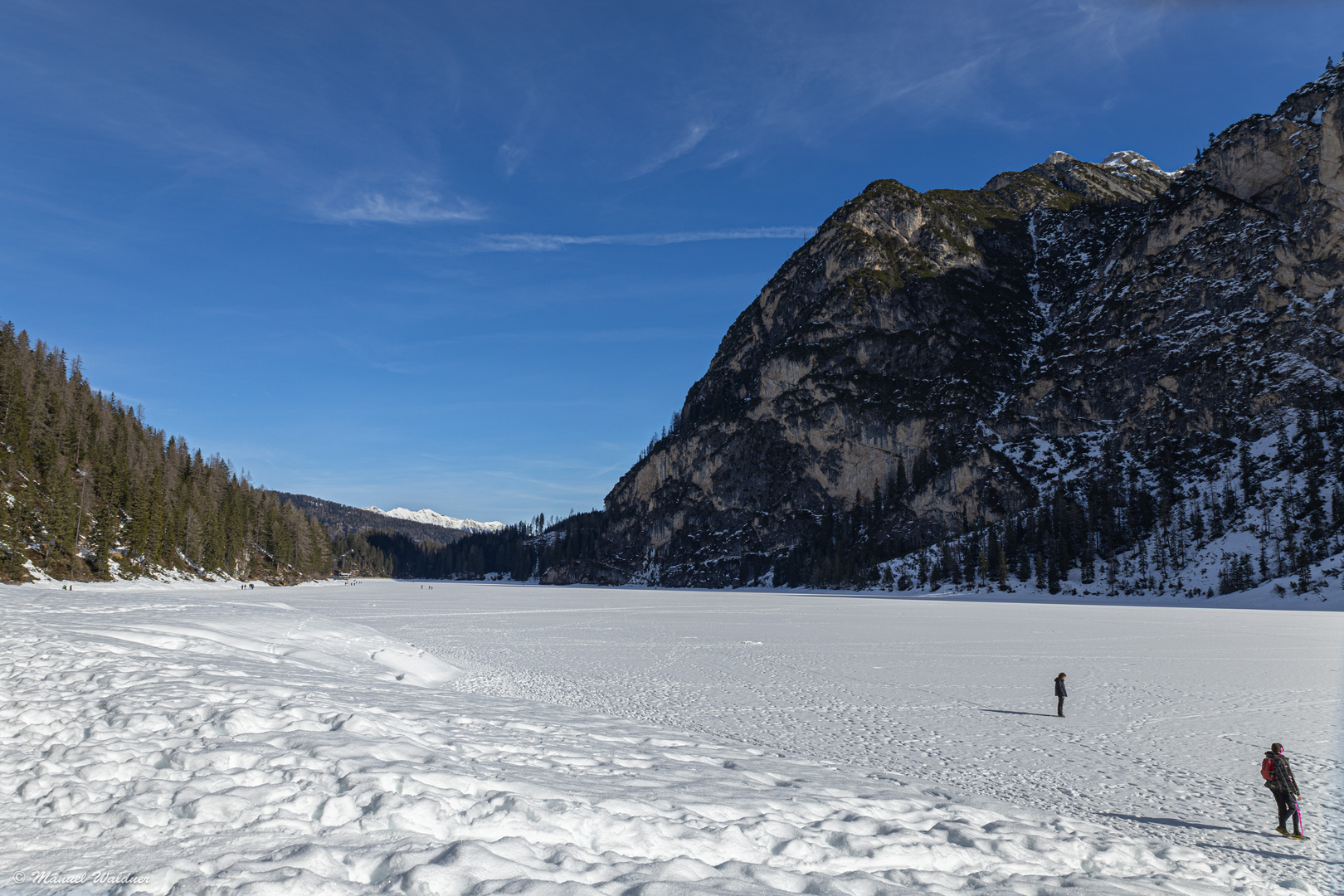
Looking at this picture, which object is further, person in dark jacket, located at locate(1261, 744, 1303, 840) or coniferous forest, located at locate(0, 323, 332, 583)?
coniferous forest, located at locate(0, 323, 332, 583)

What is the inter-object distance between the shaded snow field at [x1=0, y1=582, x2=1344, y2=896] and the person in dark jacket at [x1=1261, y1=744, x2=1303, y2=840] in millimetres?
356

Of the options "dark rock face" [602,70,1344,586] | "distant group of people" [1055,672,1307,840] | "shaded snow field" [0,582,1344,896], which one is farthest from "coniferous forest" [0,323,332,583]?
"dark rock face" [602,70,1344,586]

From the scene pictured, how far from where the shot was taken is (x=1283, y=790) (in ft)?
35.7

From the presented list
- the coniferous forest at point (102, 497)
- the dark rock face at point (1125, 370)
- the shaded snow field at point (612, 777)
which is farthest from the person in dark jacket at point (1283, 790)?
the dark rock face at point (1125, 370)

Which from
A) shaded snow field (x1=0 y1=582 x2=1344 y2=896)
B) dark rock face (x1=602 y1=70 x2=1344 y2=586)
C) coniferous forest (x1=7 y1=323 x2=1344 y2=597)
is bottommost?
shaded snow field (x1=0 y1=582 x2=1344 y2=896)

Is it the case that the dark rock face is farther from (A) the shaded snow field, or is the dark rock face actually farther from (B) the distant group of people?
(B) the distant group of people

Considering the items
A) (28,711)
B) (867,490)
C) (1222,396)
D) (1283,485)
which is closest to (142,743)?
(28,711)

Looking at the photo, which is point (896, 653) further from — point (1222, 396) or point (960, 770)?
point (1222, 396)

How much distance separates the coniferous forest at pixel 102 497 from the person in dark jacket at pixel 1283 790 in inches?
3131

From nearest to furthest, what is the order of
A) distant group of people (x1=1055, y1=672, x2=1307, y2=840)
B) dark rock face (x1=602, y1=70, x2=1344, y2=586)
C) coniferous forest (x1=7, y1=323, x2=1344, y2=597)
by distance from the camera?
1. distant group of people (x1=1055, y1=672, x2=1307, y2=840)
2. coniferous forest (x1=7, y1=323, x2=1344, y2=597)
3. dark rock face (x1=602, y1=70, x2=1344, y2=586)

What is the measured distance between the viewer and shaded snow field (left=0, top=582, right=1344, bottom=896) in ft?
24.2

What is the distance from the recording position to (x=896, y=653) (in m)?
32.6

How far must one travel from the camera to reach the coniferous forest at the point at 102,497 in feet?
219

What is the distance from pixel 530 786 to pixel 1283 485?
13682 cm
